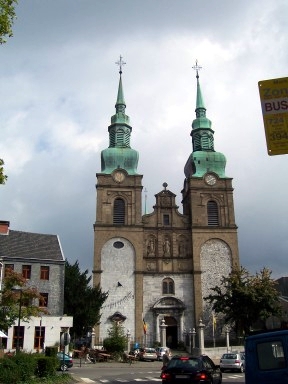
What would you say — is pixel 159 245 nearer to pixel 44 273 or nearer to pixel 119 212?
pixel 119 212

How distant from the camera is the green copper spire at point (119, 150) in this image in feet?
199

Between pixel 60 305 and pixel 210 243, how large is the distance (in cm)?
2352

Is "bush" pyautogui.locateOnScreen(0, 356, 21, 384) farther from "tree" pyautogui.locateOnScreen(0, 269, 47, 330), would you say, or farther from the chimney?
the chimney

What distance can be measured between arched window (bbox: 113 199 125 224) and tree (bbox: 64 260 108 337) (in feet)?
34.0

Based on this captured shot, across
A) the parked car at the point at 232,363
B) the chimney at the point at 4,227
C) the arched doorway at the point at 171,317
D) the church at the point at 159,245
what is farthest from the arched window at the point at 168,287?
the parked car at the point at 232,363

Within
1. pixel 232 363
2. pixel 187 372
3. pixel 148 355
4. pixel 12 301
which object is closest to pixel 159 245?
pixel 148 355

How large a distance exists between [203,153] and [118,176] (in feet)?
40.9

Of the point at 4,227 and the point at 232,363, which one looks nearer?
the point at 232,363

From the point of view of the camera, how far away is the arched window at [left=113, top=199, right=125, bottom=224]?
2259 inches

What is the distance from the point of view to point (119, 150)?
61.3 meters

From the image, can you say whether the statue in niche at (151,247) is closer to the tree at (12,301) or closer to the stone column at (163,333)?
the stone column at (163,333)

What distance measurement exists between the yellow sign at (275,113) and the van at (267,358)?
3.81 metres

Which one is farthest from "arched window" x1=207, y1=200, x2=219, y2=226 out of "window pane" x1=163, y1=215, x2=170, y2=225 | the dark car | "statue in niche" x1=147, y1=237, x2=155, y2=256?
the dark car

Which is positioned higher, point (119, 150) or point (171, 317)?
point (119, 150)
